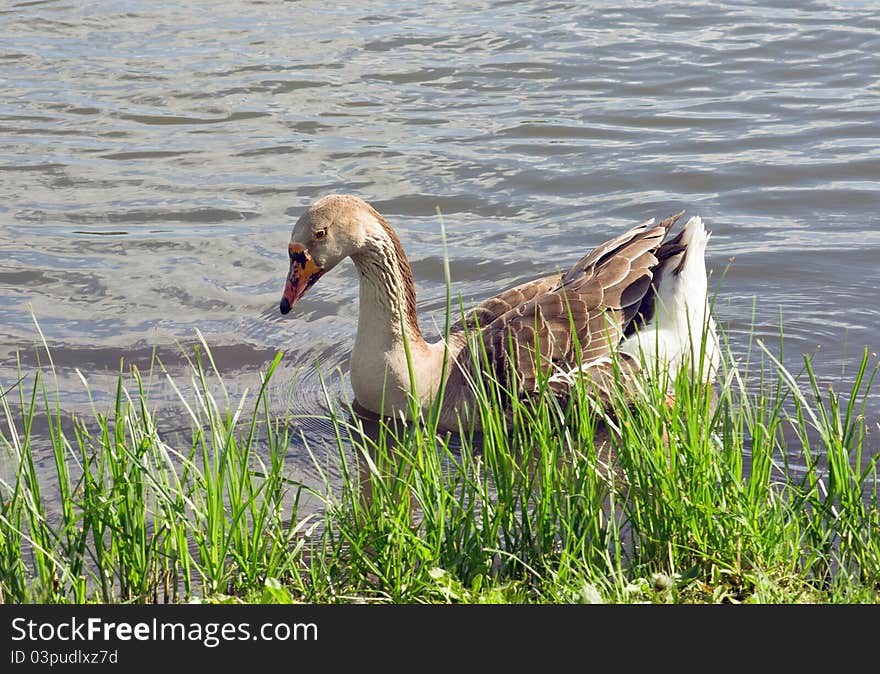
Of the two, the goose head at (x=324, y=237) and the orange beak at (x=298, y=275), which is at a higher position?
the goose head at (x=324, y=237)

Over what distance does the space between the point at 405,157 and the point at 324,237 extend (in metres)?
4.21

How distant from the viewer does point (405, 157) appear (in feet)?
36.6

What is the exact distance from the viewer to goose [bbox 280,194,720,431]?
6.96 metres

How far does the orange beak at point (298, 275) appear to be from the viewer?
7128mm

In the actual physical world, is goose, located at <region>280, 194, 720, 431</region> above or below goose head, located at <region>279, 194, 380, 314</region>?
below

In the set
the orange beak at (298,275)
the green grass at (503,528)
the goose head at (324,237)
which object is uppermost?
the goose head at (324,237)

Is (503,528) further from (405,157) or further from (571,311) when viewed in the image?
(405,157)

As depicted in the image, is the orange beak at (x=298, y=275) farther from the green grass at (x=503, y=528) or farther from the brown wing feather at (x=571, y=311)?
the green grass at (x=503, y=528)

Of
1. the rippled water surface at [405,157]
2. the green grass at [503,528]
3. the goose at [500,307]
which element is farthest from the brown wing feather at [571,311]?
the green grass at [503,528]

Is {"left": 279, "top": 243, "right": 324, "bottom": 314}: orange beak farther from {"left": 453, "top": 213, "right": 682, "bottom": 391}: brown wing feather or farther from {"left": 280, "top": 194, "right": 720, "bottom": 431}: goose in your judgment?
{"left": 453, "top": 213, "right": 682, "bottom": 391}: brown wing feather

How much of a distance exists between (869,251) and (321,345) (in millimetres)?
4257

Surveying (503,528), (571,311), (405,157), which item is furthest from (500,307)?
(405,157)

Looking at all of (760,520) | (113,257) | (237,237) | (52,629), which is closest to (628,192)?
(237,237)

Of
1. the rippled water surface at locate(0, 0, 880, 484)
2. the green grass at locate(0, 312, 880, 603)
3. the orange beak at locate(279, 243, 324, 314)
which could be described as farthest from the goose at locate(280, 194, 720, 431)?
the green grass at locate(0, 312, 880, 603)
